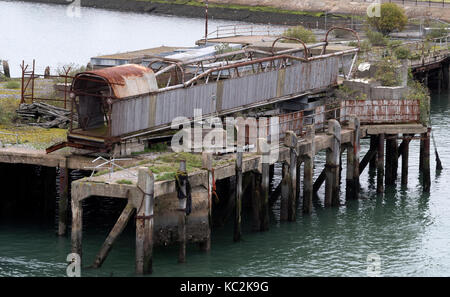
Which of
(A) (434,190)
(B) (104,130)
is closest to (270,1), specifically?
(A) (434,190)

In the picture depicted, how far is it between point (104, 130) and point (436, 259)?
47.9ft

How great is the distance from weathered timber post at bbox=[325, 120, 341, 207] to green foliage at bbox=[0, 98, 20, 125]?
14606 millimetres

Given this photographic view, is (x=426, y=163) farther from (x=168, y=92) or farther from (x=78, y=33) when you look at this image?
(x=78, y=33)

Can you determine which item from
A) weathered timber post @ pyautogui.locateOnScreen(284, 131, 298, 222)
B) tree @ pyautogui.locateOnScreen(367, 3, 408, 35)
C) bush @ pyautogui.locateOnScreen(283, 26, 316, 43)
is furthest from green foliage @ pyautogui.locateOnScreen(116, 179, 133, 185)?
tree @ pyautogui.locateOnScreen(367, 3, 408, 35)

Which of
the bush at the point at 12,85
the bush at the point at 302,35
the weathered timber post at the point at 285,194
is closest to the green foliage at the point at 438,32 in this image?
the bush at the point at 302,35

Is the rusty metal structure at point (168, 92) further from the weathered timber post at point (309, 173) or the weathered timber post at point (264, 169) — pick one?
the weathered timber post at point (309, 173)

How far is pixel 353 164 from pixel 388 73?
27.1 ft

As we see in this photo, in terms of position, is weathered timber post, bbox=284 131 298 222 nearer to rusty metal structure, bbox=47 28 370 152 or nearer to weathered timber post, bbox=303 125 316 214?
weathered timber post, bbox=303 125 316 214

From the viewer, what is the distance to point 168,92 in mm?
45656

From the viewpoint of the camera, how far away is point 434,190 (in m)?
55.8

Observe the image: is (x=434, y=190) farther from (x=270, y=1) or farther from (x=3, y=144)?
(x=270, y=1)

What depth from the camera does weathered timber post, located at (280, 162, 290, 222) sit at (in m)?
47.2

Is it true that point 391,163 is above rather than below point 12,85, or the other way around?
below

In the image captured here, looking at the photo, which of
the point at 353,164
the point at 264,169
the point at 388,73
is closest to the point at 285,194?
the point at 264,169
